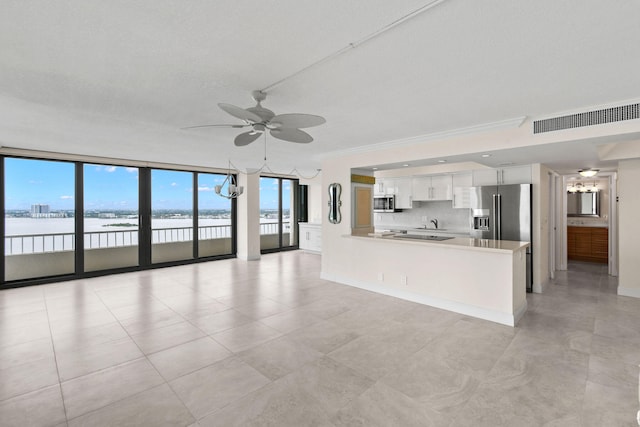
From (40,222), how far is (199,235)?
3135 mm

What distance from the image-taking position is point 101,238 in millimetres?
6801

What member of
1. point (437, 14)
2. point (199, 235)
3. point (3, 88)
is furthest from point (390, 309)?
point (199, 235)

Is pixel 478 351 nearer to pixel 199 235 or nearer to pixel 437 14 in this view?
pixel 437 14

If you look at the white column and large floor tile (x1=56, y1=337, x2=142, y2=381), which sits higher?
the white column

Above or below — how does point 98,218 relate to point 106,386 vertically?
above

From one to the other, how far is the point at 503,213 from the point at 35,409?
6247 mm

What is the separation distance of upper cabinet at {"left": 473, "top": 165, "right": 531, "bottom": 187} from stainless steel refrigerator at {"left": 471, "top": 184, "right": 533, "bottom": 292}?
181mm

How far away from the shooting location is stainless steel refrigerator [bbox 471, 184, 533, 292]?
505 cm

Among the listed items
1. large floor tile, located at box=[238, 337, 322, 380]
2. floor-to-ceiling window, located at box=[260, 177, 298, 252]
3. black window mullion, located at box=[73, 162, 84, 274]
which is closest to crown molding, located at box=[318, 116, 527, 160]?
large floor tile, located at box=[238, 337, 322, 380]

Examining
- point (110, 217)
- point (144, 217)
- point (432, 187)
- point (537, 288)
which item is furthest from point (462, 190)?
point (110, 217)

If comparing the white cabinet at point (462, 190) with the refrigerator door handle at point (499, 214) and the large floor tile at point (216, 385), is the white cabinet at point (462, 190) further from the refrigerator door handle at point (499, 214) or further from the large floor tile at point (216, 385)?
the large floor tile at point (216, 385)

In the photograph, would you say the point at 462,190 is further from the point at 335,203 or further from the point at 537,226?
the point at 335,203

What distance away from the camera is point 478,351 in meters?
2.98

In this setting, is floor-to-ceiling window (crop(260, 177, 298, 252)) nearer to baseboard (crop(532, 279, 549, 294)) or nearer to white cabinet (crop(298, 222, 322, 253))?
white cabinet (crop(298, 222, 322, 253))
